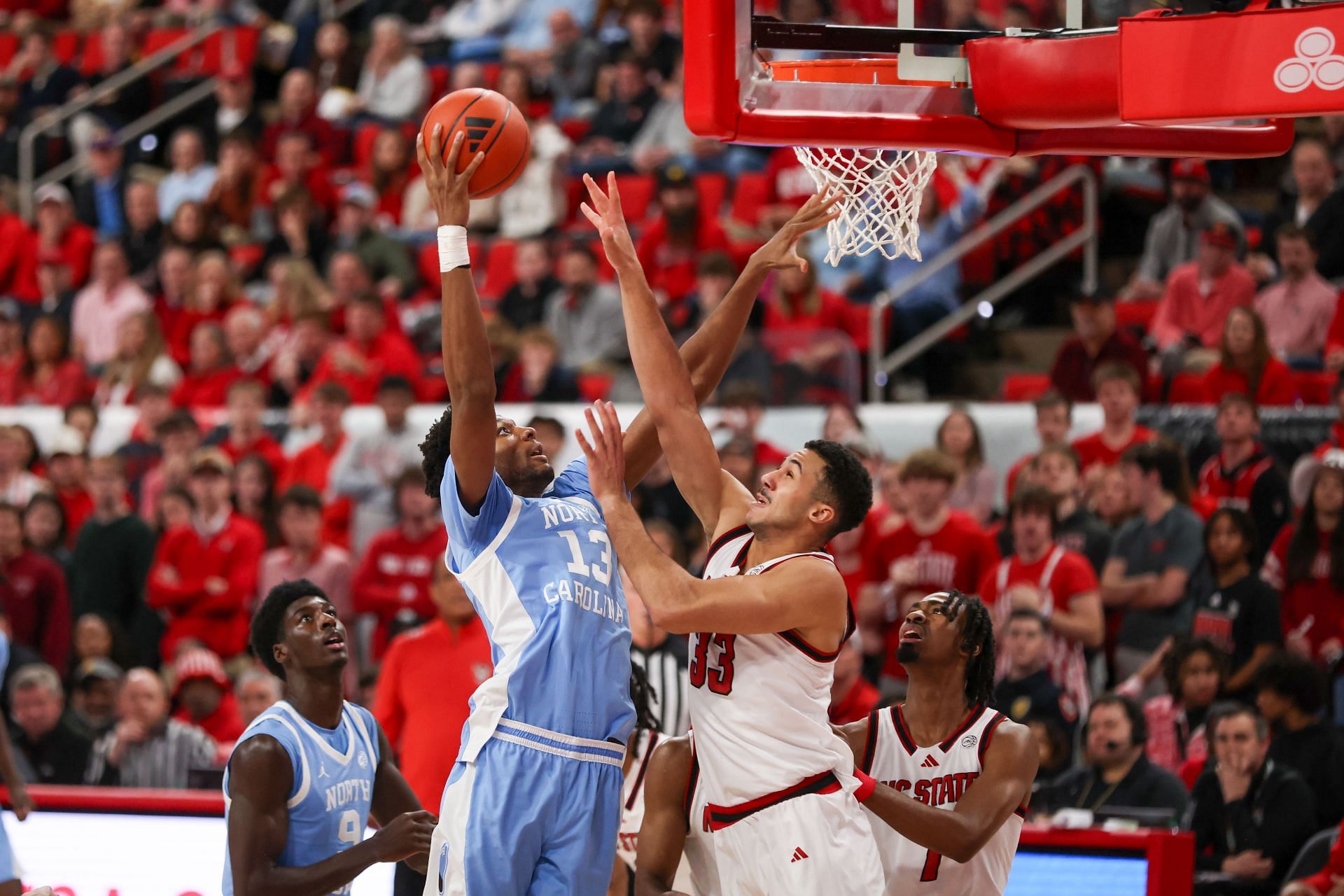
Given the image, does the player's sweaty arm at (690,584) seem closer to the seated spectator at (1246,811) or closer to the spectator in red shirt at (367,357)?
the seated spectator at (1246,811)

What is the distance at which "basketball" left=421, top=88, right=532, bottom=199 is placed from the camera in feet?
15.3

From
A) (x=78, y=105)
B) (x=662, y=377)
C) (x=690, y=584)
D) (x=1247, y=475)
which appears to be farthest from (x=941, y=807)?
(x=78, y=105)

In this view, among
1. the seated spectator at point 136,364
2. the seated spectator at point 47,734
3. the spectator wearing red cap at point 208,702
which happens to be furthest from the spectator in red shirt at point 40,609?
the seated spectator at point 136,364

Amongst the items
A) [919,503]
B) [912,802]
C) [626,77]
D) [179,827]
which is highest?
[626,77]

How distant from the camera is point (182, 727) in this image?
8.21 metres

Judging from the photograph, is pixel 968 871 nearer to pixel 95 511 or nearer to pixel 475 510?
pixel 475 510

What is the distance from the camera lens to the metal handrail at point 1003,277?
410 inches

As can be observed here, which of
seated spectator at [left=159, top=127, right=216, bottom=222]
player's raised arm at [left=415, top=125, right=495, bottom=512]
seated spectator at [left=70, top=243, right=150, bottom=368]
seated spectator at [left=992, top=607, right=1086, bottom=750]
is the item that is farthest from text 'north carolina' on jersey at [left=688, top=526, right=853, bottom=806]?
seated spectator at [left=159, top=127, right=216, bottom=222]

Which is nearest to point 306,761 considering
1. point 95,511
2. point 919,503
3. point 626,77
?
point 919,503

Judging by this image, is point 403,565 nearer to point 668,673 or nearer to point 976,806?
point 668,673

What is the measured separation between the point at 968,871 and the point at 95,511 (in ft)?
22.3

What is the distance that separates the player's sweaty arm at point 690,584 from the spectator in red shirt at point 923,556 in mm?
3866

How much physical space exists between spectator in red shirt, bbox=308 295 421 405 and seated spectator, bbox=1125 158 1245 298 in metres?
4.47

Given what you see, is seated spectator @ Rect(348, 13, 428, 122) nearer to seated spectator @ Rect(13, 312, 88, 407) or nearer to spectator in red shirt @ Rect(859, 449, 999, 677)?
seated spectator @ Rect(13, 312, 88, 407)
